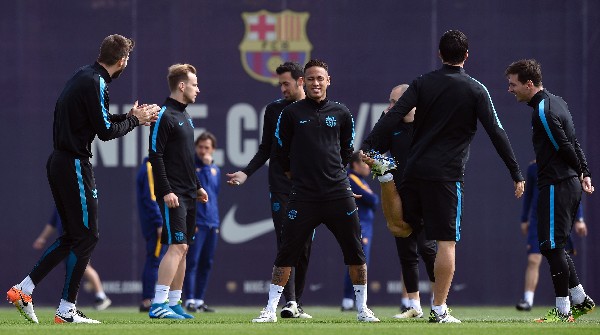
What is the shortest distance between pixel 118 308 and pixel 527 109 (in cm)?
514

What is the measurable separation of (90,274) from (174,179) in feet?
14.1

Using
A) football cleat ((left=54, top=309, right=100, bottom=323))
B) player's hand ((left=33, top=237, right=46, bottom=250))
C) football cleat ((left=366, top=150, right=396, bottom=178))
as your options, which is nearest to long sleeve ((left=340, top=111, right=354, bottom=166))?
football cleat ((left=366, top=150, right=396, bottom=178))

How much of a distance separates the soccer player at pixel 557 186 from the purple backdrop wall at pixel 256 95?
4875mm

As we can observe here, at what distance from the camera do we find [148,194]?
1227cm

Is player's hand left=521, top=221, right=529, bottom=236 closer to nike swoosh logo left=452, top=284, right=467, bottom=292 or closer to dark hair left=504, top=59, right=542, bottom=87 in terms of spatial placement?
nike swoosh logo left=452, top=284, right=467, bottom=292

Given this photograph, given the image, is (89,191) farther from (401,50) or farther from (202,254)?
(401,50)

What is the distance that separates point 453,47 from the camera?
8.49 meters

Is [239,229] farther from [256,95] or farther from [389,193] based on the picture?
[389,193]

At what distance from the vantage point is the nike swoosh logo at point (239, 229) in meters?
14.0

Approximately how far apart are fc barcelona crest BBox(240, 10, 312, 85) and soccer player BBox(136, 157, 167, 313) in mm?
2310

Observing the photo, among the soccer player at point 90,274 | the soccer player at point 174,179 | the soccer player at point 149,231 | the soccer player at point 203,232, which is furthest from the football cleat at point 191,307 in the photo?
the soccer player at point 174,179

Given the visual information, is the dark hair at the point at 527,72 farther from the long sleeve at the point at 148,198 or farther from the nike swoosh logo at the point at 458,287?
the nike swoosh logo at the point at 458,287

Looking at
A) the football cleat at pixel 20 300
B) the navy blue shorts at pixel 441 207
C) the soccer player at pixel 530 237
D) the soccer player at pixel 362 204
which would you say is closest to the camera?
the navy blue shorts at pixel 441 207

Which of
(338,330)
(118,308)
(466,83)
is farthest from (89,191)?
(118,308)
